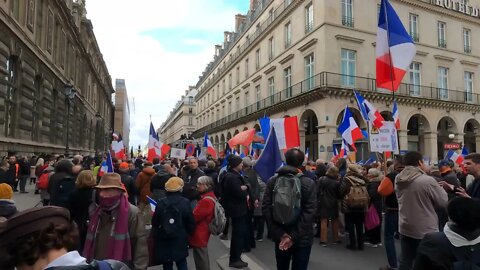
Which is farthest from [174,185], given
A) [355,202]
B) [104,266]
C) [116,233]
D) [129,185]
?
[355,202]

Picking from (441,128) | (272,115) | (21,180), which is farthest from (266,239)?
(441,128)

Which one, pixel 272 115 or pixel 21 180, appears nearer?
pixel 21 180

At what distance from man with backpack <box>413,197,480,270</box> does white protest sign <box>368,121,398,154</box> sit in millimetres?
6968

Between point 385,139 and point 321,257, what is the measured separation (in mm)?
3735

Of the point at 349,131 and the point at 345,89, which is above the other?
the point at 345,89

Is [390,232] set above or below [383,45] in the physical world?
below

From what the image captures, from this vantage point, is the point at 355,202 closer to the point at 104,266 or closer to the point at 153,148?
the point at 104,266

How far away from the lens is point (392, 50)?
723 centimetres

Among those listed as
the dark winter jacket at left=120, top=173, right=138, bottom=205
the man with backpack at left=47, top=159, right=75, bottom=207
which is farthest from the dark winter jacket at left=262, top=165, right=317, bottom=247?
the dark winter jacket at left=120, top=173, right=138, bottom=205

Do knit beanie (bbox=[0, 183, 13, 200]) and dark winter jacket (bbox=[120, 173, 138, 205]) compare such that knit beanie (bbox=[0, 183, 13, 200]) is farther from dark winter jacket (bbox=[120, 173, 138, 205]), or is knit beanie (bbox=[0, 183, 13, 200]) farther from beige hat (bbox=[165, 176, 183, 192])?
dark winter jacket (bbox=[120, 173, 138, 205])

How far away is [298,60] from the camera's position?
94.9 feet

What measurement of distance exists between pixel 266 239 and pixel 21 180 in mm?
11652

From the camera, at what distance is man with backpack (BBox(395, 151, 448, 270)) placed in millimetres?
4395

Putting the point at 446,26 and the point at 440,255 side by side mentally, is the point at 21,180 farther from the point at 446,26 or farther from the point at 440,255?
the point at 446,26
